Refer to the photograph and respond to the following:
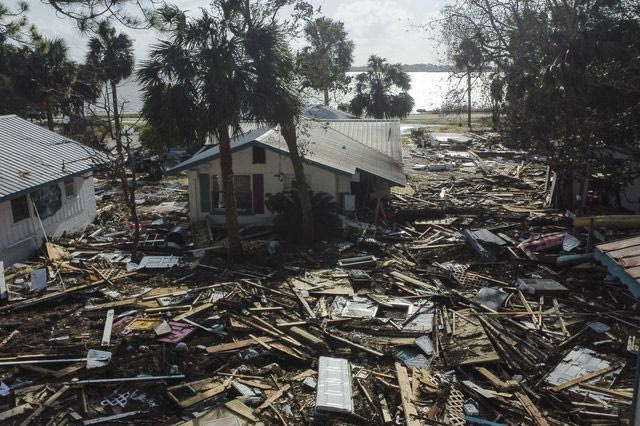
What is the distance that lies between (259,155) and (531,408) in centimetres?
1500

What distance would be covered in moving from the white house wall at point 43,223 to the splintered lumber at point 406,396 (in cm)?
1379

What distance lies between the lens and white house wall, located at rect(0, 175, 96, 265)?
1714 cm

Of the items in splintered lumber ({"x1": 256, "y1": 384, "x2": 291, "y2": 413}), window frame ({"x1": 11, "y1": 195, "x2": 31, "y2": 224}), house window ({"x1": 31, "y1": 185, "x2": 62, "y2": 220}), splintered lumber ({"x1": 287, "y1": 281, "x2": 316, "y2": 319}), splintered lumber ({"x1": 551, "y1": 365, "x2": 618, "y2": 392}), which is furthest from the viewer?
house window ({"x1": 31, "y1": 185, "x2": 62, "y2": 220})

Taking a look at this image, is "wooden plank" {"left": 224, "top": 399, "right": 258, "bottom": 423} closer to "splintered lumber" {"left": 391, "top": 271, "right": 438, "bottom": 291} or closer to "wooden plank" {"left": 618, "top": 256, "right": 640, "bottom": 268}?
"wooden plank" {"left": 618, "top": 256, "right": 640, "bottom": 268}

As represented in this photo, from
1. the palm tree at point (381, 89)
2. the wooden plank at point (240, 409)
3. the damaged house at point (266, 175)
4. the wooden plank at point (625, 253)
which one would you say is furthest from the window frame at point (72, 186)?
the palm tree at point (381, 89)

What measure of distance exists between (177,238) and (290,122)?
6.59 metres

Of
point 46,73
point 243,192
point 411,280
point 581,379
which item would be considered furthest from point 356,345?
point 46,73

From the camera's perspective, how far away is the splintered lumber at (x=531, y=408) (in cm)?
849

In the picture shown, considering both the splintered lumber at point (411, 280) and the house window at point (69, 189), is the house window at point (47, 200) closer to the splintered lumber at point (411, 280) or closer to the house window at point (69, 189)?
the house window at point (69, 189)

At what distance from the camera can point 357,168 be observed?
21.5 meters

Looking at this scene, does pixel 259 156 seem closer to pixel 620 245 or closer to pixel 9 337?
pixel 9 337

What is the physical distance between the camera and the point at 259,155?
2130 cm

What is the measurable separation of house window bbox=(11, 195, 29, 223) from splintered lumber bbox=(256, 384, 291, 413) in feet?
42.6

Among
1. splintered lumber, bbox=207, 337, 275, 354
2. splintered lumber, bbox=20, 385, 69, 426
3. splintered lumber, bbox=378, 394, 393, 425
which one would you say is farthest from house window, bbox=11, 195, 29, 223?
splintered lumber, bbox=378, 394, 393, 425
